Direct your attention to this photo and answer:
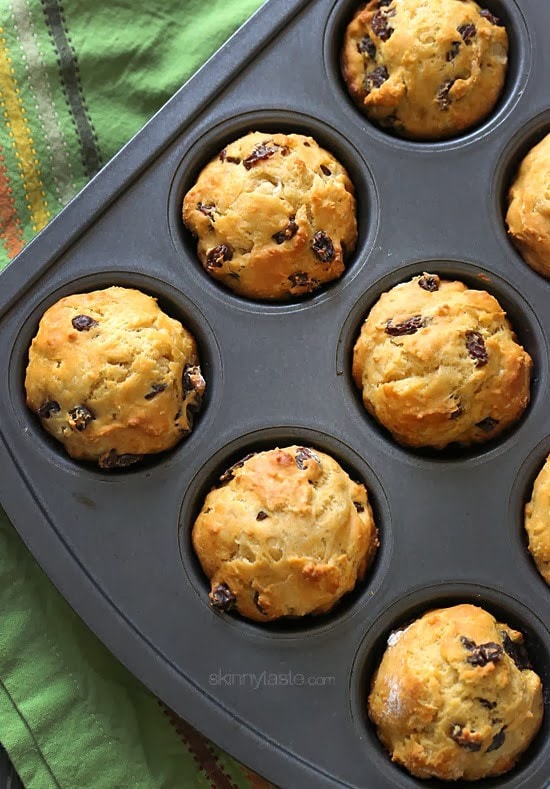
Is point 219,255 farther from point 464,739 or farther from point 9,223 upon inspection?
point 464,739

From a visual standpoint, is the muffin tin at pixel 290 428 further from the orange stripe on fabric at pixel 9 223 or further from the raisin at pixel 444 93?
the orange stripe on fabric at pixel 9 223

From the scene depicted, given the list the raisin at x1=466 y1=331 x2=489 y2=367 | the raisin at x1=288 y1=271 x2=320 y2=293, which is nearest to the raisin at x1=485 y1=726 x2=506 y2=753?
the raisin at x1=466 y1=331 x2=489 y2=367

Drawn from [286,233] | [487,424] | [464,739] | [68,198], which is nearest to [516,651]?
[464,739]

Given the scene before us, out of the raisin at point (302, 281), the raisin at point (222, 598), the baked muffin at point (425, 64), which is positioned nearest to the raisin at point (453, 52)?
the baked muffin at point (425, 64)

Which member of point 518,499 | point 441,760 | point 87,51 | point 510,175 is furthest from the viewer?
point 87,51

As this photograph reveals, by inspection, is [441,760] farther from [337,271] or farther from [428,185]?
[428,185]

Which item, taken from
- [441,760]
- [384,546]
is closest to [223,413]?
[384,546]

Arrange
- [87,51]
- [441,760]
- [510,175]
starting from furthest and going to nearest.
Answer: [87,51]
[510,175]
[441,760]
